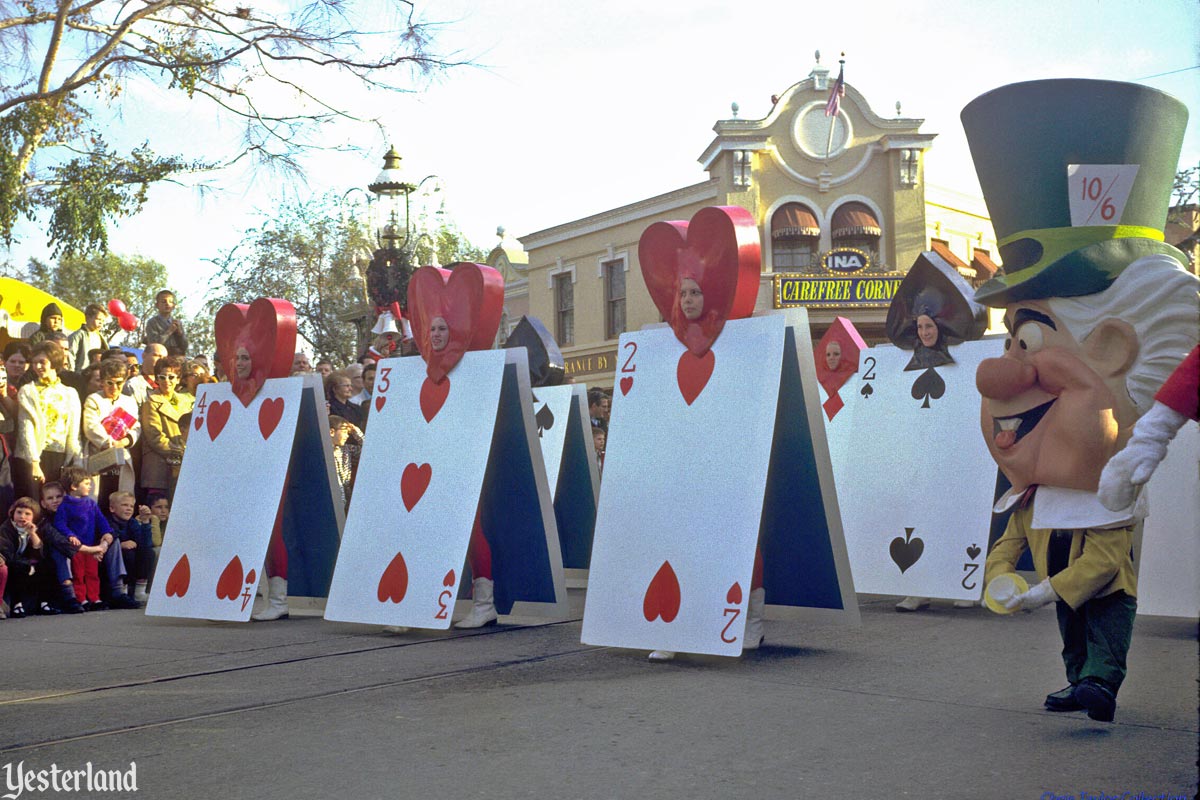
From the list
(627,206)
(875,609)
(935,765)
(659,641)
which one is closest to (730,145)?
(627,206)

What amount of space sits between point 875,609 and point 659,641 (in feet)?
8.85

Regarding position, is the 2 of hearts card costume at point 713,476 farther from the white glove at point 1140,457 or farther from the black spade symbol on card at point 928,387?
the black spade symbol on card at point 928,387

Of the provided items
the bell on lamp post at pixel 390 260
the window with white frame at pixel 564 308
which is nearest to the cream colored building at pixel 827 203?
the window with white frame at pixel 564 308

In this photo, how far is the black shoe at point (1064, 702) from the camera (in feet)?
13.6

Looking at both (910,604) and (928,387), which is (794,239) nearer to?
(928,387)

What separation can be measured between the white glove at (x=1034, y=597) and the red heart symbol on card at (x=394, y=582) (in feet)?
11.2

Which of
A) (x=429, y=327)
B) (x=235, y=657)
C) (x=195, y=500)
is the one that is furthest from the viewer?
(x=195, y=500)

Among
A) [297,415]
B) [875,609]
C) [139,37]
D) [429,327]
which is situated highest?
[139,37]

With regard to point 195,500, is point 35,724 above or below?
below

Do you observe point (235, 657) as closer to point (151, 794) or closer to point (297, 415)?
point (297, 415)

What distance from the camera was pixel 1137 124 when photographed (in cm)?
430

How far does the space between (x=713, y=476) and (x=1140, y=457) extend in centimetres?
248

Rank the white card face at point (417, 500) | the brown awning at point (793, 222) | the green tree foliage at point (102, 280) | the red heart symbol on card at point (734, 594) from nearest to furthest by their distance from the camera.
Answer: the red heart symbol on card at point (734, 594) → the white card face at point (417, 500) → the brown awning at point (793, 222) → the green tree foliage at point (102, 280)

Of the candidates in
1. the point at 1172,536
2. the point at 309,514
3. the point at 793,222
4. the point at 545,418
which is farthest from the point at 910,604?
the point at 793,222
